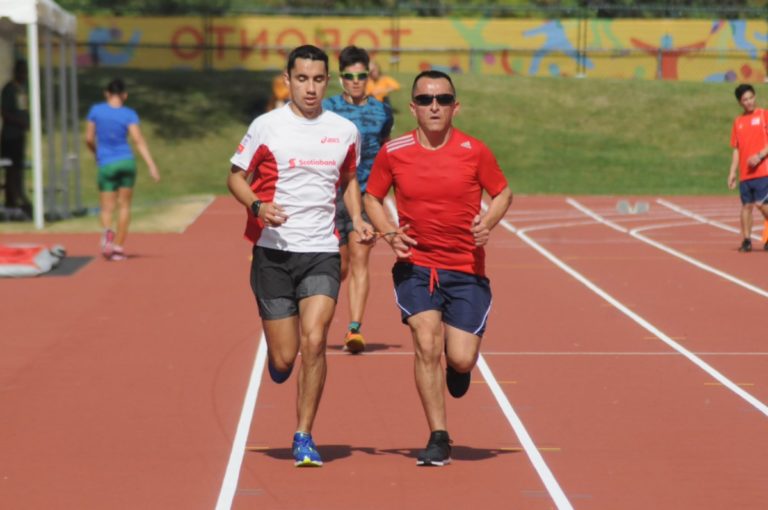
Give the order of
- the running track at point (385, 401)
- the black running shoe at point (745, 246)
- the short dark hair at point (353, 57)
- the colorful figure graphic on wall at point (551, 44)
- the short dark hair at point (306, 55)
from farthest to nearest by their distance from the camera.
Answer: the colorful figure graphic on wall at point (551, 44), the black running shoe at point (745, 246), the short dark hair at point (353, 57), the short dark hair at point (306, 55), the running track at point (385, 401)

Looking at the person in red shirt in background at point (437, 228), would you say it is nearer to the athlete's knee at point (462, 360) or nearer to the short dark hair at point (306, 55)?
the athlete's knee at point (462, 360)

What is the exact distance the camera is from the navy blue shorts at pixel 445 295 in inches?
309

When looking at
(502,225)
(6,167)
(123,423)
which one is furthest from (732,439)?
(6,167)

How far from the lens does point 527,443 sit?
328 inches

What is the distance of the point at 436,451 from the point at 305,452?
66cm

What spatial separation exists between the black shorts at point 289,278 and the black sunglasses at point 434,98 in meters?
0.93

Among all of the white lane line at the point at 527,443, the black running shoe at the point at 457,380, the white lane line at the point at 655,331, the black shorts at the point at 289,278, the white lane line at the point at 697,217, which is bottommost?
the white lane line at the point at 697,217

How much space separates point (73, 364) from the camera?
10.9 metres

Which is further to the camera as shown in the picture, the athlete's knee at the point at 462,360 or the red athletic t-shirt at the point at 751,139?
the red athletic t-shirt at the point at 751,139

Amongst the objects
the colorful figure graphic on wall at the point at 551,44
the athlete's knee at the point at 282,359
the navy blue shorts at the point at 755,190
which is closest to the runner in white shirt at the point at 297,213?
the athlete's knee at the point at 282,359

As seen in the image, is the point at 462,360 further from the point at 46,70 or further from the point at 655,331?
the point at 46,70

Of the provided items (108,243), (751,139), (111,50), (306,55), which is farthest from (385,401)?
(111,50)

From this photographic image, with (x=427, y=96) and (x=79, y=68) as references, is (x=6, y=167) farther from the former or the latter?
(x=79, y=68)

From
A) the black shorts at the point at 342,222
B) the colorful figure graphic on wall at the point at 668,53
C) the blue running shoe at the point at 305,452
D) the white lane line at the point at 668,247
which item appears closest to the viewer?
the blue running shoe at the point at 305,452
